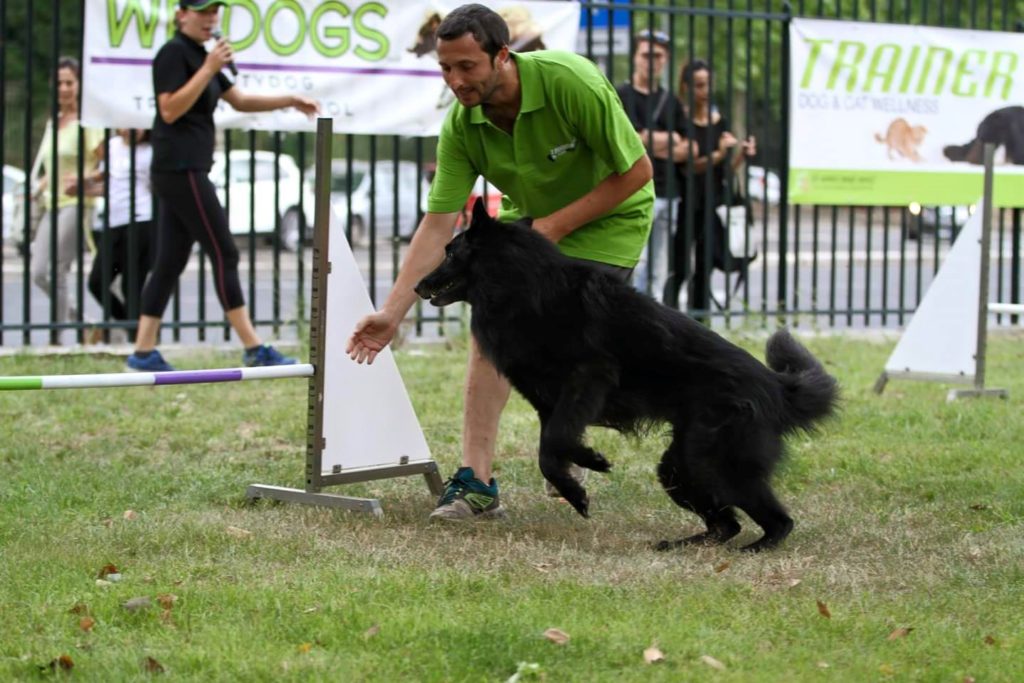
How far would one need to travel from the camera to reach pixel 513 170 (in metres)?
4.65

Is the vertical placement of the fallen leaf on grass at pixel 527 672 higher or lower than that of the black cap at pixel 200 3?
lower

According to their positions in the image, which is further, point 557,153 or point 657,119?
point 657,119

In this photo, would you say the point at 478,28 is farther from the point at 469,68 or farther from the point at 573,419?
the point at 573,419

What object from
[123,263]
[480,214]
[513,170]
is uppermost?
[513,170]

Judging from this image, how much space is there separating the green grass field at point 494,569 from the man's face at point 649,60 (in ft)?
12.2

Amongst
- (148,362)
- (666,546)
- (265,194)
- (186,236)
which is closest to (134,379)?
(666,546)

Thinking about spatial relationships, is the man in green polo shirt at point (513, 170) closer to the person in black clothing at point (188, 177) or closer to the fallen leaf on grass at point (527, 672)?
the fallen leaf on grass at point (527, 672)

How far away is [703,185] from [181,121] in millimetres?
3953

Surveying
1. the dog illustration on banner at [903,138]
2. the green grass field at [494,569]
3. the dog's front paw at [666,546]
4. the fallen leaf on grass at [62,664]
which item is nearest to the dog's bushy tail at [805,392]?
the green grass field at [494,569]

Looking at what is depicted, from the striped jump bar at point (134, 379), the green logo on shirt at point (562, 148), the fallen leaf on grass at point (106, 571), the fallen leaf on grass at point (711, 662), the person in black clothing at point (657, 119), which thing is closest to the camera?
the fallen leaf on grass at point (711, 662)

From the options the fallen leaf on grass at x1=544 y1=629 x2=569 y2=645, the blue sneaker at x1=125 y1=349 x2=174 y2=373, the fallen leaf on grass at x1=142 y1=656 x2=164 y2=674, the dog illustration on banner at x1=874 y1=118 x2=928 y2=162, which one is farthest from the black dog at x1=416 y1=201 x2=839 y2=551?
the dog illustration on banner at x1=874 y1=118 x2=928 y2=162

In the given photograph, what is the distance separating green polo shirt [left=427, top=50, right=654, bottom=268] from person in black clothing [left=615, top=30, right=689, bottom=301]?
15.1ft

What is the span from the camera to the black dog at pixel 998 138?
33.3 ft

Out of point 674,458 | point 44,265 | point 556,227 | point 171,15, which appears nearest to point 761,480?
point 674,458
